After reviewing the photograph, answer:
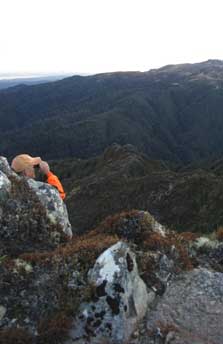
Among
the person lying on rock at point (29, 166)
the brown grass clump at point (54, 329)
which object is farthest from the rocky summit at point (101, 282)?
the person lying on rock at point (29, 166)

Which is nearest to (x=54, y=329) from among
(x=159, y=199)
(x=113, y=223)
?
(x=113, y=223)

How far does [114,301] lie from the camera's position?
9.93 m

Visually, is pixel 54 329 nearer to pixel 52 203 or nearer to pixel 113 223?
pixel 113 223

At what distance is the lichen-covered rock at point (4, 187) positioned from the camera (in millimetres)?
12758

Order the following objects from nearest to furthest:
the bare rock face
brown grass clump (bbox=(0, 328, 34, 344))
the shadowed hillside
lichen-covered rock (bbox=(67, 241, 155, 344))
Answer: brown grass clump (bbox=(0, 328, 34, 344))
lichen-covered rock (bbox=(67, 241, 155, 344))
the bare rock face
the shadowed hillside

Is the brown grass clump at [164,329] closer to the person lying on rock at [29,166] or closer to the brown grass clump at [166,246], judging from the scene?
the brown grass clump at [166,246]

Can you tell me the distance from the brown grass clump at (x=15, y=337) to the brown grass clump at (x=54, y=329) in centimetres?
23

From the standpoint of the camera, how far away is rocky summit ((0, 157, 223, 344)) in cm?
959

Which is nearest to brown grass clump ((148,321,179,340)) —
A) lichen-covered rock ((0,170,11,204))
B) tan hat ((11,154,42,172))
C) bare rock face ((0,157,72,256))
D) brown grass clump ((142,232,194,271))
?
brown grass clump ((142,232,194,271))

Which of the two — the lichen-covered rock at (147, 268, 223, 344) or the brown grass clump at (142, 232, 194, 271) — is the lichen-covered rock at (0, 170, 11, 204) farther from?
the lichen-covered rock at (147, 268, 223, 344)

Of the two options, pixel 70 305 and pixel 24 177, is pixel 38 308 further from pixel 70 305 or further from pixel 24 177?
pixel 24 177

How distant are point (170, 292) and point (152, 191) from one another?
7035 cm

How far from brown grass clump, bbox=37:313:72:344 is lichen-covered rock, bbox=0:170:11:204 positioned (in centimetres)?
429

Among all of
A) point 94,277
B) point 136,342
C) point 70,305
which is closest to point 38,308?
point 70,305
